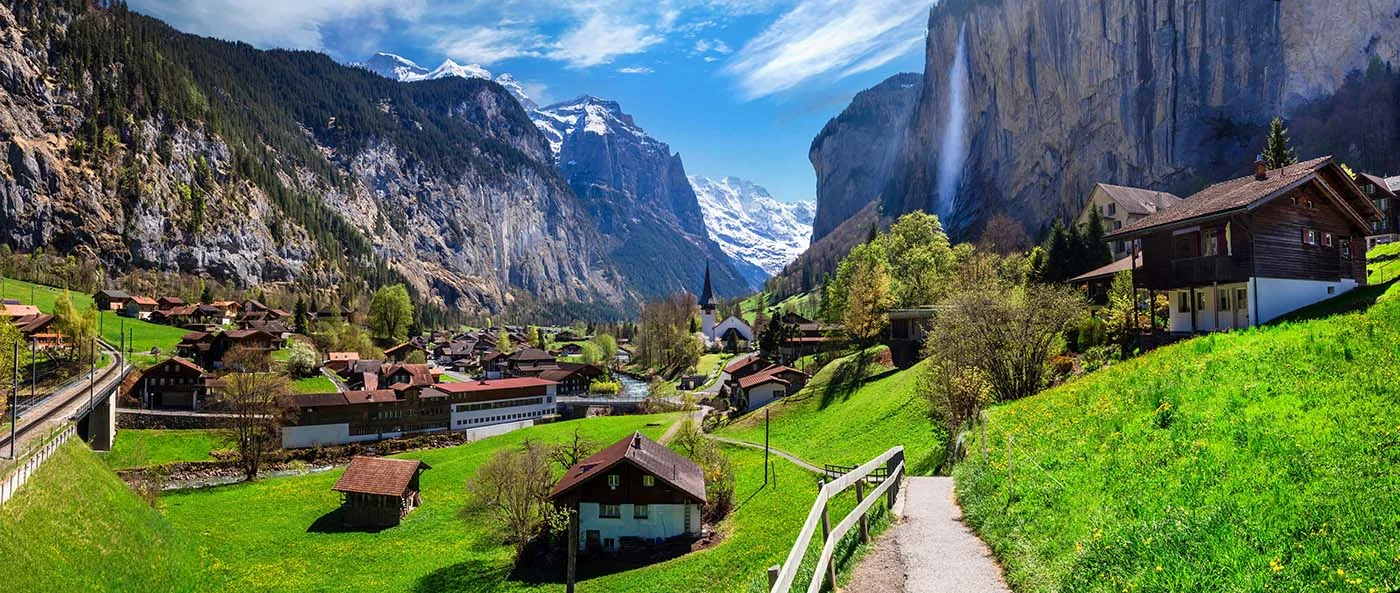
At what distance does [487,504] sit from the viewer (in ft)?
135

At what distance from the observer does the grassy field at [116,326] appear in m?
103

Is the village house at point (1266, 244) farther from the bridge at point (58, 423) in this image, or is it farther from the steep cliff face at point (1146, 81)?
the steep cliff face at point (1146, 81)

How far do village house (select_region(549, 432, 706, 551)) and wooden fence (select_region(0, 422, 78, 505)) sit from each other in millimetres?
21920

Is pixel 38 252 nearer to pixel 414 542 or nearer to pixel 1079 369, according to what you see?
pixel 414 542

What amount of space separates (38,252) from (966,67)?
8798 inches

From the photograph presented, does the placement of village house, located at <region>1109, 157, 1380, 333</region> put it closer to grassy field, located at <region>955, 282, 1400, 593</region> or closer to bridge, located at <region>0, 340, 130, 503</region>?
grassy field, located at <region>955, 282, 1400, 593</region>

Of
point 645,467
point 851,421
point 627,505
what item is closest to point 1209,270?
point 851,421

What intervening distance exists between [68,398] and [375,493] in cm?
2664

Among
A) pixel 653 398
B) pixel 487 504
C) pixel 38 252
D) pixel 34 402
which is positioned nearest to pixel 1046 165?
pixel 653 398

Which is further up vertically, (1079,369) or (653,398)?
(1079,369)

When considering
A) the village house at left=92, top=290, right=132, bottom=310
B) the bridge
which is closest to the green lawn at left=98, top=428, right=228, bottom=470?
the bridge

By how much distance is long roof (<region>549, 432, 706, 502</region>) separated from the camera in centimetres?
3744

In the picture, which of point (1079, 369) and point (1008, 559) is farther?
point (1079, 369)

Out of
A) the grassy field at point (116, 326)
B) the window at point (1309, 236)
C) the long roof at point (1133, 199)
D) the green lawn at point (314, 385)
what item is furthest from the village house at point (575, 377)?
the window at point (1309, 236)
